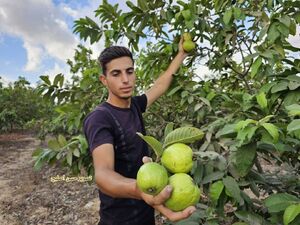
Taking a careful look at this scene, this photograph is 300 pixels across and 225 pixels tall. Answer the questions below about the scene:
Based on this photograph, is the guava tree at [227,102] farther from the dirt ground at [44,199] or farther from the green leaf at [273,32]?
the dirt ground at [44,199]

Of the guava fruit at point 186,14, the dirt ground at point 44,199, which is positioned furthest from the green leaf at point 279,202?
the dirt ground at point 44,199

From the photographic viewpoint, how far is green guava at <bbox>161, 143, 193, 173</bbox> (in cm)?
112

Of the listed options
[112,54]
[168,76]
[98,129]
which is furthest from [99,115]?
[168,76]

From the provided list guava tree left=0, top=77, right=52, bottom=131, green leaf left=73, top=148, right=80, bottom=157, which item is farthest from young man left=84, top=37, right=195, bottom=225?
guava tree left=0, top=77, right=52, bottom=131

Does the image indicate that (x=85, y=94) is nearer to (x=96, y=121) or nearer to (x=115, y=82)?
(x=115, y=82)

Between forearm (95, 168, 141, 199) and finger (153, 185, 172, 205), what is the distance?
0.31ft

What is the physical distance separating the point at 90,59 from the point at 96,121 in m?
3.52

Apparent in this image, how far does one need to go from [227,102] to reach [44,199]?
16.1ft

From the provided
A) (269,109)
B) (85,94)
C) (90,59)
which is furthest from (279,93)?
(90,59)

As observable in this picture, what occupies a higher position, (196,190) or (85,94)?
(85,94)

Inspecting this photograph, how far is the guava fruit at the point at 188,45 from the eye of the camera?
2.44 m

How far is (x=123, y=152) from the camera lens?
1907 millimetres

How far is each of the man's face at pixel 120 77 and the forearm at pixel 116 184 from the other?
624 mm

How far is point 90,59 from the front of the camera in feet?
16.7
